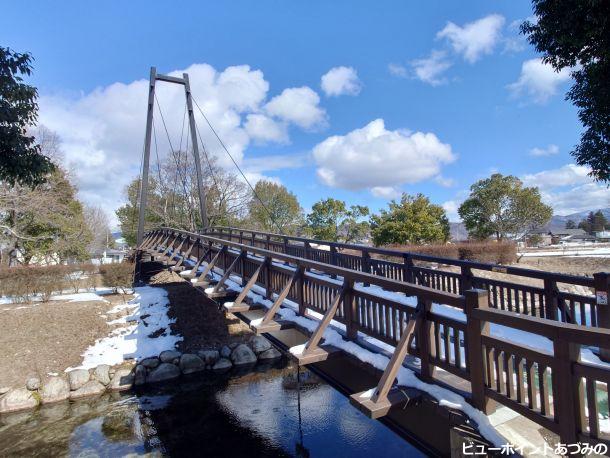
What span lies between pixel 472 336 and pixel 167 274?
20.9 meters

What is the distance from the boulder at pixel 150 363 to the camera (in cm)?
1019

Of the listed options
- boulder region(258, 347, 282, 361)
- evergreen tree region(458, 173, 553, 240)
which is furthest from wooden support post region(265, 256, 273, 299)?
evergreen tree region(458, 173, 553, 240)

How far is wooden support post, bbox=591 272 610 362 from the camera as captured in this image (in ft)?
11.9

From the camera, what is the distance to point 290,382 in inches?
370

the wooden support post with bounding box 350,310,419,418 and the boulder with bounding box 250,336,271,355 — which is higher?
the wooden support post with bounding box 350,310,419,418

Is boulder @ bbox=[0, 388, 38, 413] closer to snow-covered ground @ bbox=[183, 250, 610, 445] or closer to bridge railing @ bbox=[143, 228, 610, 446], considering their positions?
snow-covered ground @ bbox=[183, 250, 610, 445]

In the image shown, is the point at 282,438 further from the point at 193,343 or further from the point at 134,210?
the point at 134,210

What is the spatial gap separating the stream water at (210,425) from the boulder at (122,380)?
313mm

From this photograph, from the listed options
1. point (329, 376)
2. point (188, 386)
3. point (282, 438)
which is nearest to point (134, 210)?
point (188, 386)

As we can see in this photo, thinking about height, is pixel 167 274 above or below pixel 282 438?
above

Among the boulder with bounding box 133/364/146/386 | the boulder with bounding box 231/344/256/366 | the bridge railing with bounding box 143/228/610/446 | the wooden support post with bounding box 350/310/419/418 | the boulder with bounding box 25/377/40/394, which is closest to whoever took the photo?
the bridge railing with bounding box 143/228/610/446

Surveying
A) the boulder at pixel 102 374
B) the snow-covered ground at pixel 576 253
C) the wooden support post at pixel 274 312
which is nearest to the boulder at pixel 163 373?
the boulder at pixel 102 374

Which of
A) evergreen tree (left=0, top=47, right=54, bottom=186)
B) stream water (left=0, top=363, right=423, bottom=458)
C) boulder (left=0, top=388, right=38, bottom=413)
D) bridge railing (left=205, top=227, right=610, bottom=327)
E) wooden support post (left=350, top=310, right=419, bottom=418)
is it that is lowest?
stream water (left=0, top=363, right=423, bottom=458)

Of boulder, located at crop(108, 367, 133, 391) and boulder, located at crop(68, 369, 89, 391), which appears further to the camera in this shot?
boulder, located at crop(108, 367, 133, 391)
